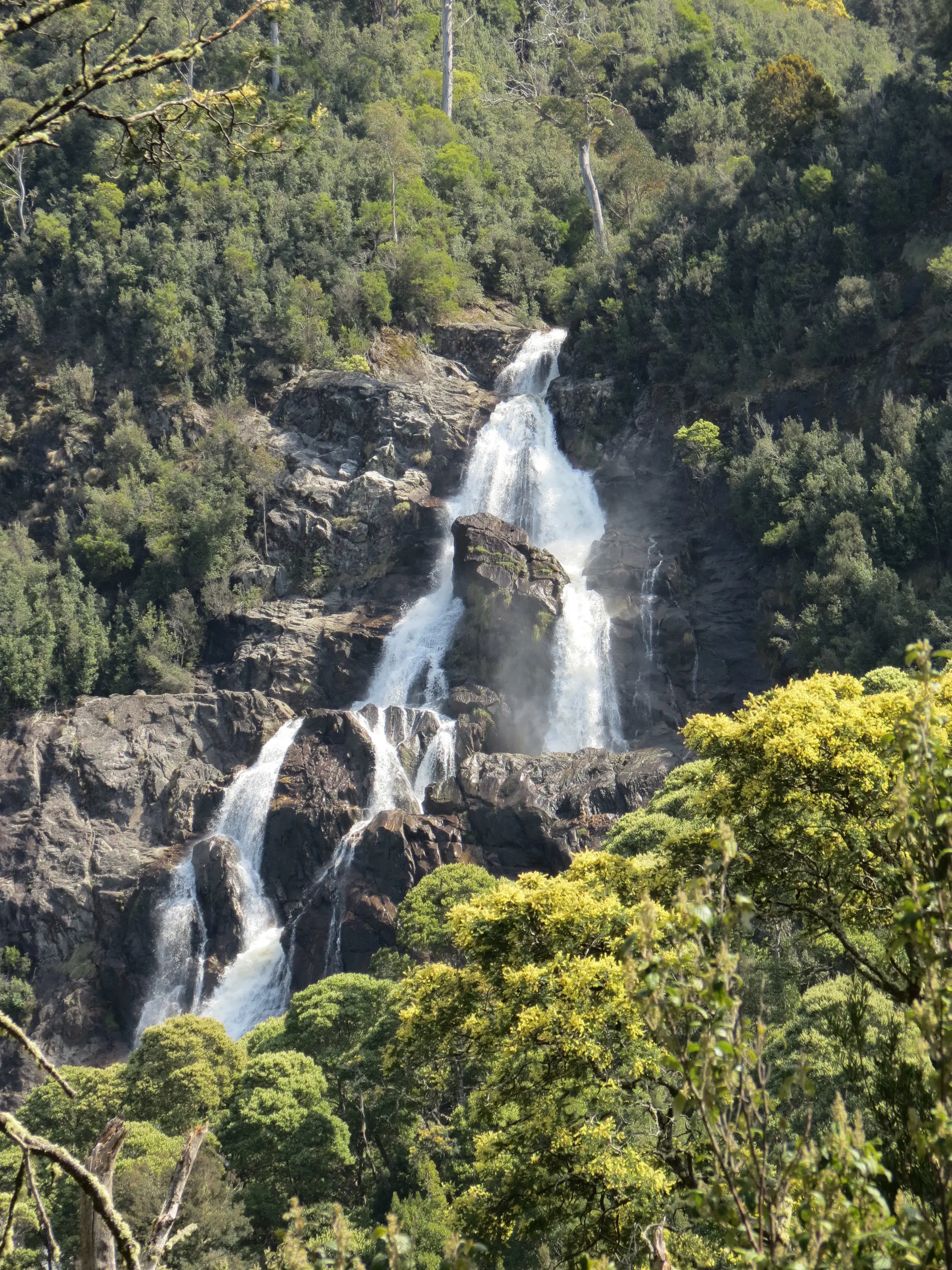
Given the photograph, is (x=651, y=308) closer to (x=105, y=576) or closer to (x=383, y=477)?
(x=383, y=477)

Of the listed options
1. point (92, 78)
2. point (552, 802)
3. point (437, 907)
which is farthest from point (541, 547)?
point (92, 78)

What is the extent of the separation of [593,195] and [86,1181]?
5591 cm

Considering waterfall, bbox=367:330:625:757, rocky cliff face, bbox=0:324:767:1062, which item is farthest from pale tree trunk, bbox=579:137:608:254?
rocky cliff face, bbox=0:324:767:1062

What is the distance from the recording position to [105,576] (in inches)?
1773

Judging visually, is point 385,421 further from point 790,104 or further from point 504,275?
point 790,104

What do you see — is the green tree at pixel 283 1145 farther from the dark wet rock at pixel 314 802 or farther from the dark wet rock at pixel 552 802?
the dark wet rock at pixel 314 802

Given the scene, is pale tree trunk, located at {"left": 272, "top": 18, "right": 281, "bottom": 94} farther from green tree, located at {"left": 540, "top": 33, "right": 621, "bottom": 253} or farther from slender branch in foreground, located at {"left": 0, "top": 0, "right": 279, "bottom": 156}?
slender branch in foreground, located at {"left": 0, "top": 0, "right": 279, "bottom": 156}

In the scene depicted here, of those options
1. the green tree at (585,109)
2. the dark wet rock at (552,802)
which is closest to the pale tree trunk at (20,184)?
the green tree at (585,109)

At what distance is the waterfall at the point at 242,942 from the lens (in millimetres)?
31047

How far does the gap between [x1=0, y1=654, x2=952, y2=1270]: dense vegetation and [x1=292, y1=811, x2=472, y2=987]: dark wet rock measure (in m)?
2.01

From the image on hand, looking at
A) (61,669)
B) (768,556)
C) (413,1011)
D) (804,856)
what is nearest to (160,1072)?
(413,1011)

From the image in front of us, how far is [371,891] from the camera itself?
30.4 metres

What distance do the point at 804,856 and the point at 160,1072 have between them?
1785cm

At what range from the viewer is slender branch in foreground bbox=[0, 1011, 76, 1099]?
333cm
